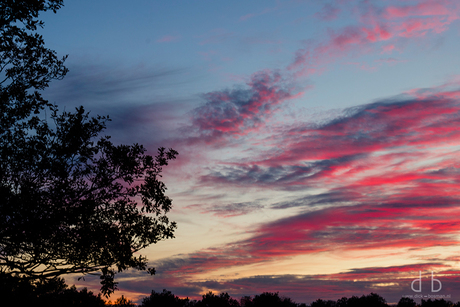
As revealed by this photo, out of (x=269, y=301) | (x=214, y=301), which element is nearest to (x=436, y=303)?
(x=269, y=301)

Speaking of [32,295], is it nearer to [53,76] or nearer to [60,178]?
[60,178]

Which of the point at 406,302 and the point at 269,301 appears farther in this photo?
the point at 406,302

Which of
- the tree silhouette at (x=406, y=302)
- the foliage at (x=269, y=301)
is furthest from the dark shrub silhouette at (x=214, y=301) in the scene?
the tree silhouette at (x=406, y=302)

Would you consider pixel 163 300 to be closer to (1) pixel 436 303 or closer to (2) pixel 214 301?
(2) pixel 214 301

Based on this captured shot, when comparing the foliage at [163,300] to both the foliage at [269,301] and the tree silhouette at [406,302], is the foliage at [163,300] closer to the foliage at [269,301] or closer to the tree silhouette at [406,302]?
the foliage at [269,301]

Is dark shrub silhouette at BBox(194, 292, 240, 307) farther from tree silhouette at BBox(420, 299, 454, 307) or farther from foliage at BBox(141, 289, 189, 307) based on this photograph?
tree silhouette at BBox(420, 299, 454, 307)

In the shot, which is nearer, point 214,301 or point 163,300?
point 163,300

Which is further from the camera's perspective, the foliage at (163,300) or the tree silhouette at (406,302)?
the tree silhouette at (406,302)

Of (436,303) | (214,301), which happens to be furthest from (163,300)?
(436,303)

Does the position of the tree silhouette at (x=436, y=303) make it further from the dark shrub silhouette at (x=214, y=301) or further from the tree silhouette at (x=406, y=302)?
the dark shrub silhouette at (x=214, y=301)

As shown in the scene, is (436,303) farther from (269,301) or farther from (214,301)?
(214,301)

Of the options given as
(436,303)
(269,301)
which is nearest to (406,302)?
(436,303)

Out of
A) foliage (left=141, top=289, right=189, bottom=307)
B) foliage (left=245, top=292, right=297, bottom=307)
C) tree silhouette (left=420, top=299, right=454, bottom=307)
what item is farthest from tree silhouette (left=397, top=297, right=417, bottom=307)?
foliage (left=141, top=289, right=189, bottom=307)

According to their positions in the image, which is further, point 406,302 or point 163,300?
point 406,302
